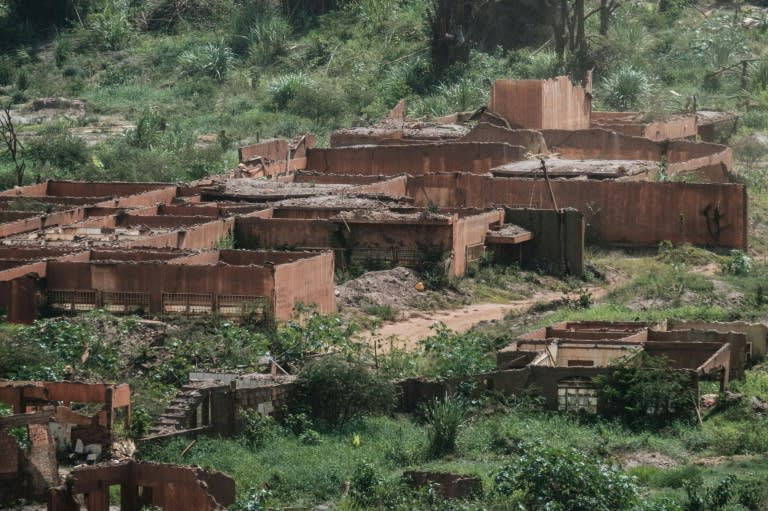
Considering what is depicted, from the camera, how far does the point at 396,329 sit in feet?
99.8

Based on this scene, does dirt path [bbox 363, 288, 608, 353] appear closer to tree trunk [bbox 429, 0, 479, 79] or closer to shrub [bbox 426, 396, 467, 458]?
shrub [bbox 426, 396, 467, 458]

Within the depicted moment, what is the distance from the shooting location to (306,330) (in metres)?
27.0

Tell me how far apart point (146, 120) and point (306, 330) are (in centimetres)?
2564

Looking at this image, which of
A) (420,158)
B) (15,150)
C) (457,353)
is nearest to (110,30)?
(15,150)

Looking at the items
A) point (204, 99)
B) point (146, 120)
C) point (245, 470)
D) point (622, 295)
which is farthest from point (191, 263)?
point (204, 99)

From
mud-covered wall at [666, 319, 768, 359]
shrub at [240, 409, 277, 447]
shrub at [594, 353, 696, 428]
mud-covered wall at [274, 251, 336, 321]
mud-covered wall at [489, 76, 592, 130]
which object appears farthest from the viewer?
mud-covered wall at [489, 76, 592, 130]

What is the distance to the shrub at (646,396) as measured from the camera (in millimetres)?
23141

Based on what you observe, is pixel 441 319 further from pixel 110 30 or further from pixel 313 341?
pixel 110 30

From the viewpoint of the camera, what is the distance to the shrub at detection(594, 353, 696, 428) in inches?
911

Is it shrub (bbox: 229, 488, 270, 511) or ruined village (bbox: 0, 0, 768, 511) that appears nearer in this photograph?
shrub (bbox: 229, 488, 270, 511)

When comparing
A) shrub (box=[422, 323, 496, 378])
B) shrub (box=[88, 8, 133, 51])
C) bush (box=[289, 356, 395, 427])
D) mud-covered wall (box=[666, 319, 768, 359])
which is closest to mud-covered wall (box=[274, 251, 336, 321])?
shrub (box=[422, 323, 496, 378])

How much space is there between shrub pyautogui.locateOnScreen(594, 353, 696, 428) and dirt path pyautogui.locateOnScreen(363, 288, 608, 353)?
479cm

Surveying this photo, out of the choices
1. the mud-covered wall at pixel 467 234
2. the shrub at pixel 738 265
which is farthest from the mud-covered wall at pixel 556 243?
the shrub at pixel 738 265

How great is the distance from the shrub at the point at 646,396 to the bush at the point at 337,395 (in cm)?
249
